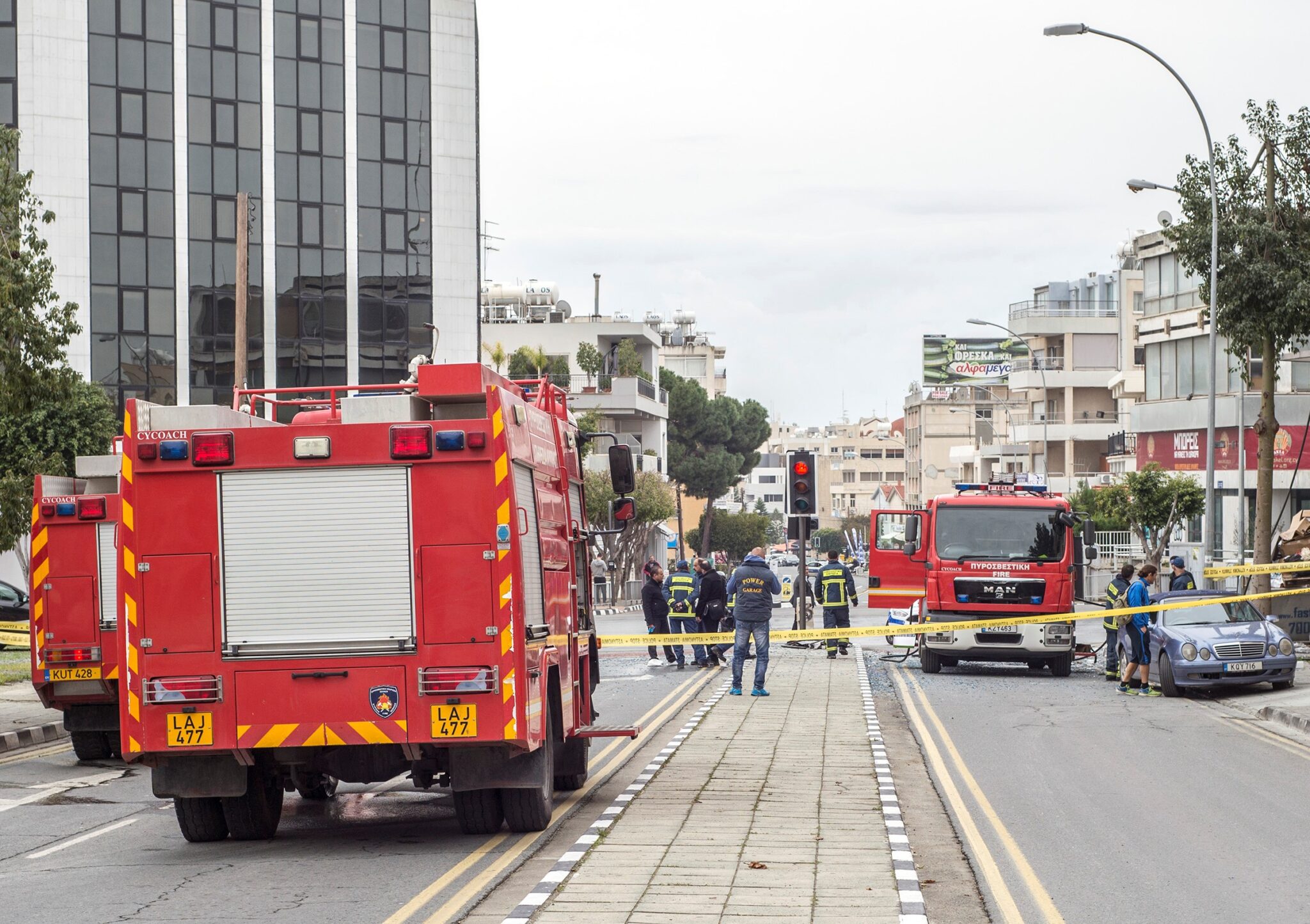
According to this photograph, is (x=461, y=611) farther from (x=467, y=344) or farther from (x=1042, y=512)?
(x=467, y=344)

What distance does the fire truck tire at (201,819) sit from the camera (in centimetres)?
1051

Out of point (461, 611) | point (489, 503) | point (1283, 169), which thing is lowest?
point (461, 611)

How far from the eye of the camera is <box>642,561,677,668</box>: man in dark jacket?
28.9 meters

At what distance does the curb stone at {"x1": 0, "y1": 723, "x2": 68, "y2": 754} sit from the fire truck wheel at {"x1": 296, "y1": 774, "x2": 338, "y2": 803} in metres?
6.25

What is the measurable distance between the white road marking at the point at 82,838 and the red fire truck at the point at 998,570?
1525 cm

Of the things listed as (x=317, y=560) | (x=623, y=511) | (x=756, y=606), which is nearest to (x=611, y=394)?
(x=756, y=606)

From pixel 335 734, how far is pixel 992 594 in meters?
17.1

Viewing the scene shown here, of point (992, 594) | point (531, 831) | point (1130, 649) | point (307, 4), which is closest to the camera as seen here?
point (531, 831)

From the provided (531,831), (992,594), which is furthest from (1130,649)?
(531,831)

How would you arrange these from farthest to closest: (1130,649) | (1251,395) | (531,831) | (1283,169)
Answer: (1251,395) < (1283,169) < (1130,649) < (531,831)

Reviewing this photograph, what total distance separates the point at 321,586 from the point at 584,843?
2260 millimetres

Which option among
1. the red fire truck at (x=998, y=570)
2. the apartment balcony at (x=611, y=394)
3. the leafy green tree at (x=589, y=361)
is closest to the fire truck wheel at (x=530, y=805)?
the red fire truck at (x=998, y=570)

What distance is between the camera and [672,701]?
2080cm

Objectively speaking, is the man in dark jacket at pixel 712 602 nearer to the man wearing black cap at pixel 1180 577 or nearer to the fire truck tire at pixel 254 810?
the man wearing black cap at pixel 1180 577
